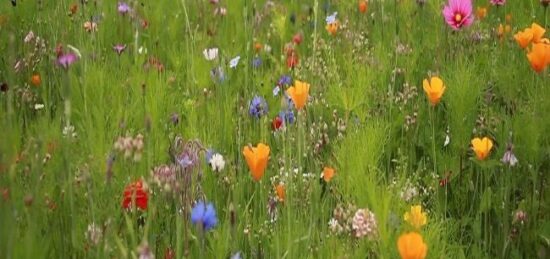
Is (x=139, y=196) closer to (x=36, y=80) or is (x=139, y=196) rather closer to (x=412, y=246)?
(x=412, y=246)

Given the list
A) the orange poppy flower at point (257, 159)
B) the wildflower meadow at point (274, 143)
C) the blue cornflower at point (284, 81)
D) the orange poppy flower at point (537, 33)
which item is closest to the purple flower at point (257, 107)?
the wildflower meadow at point (274, 143)

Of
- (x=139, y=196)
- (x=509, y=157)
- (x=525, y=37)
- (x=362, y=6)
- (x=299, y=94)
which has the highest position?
(x=362, y=6)

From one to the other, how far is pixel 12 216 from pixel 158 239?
26.9 inches

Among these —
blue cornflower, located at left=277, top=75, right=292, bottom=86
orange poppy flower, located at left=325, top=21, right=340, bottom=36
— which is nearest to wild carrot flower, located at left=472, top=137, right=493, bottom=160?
blue cornflower, located at left=277, top=75, right=292, bottom=86

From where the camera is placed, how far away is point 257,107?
8.27 feet

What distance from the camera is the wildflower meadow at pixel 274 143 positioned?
5.32ft

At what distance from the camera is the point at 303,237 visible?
5.44 ft

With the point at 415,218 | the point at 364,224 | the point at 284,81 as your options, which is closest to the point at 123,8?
the point at 284,81

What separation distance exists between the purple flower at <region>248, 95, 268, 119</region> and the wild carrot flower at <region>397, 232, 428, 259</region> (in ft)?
3.67

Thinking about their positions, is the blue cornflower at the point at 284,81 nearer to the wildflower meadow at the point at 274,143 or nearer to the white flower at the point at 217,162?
the wildflower meadow at the point at 274,143

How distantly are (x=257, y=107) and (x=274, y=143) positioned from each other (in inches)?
5.4

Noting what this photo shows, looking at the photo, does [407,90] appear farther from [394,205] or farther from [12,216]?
[12,216]

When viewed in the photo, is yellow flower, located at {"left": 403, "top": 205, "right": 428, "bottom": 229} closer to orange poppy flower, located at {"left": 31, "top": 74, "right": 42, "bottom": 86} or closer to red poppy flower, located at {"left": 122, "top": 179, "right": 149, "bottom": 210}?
red poppy flower, located at {"left": 122, "top": 179, "right": 149, "bottom": 210}

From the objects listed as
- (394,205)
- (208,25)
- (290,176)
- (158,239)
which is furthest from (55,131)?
(208,25)
